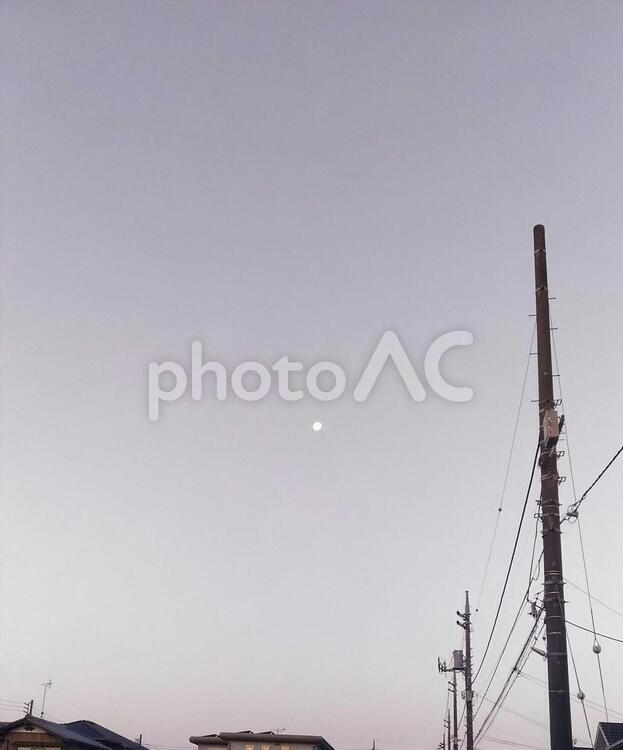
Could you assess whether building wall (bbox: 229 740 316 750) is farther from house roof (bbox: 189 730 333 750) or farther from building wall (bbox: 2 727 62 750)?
building wall (bbox: 2 727 62 750)

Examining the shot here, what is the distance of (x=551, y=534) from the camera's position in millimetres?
16359

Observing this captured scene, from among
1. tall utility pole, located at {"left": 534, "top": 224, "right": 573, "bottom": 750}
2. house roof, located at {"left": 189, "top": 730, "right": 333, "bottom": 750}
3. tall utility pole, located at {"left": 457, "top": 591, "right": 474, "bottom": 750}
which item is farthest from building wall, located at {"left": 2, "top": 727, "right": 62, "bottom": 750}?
tall utility pole, located at {"left": 534, "top": 224, "right": 573, "bottom": 750}

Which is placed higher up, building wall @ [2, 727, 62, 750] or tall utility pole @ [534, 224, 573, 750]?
tall utility pole @ [534, 224, 573, 750]

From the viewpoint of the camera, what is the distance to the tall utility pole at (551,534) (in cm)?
1518

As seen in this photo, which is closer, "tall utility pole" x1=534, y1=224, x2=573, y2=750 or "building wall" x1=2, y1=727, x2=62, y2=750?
"tall utility pole" x1=534, y1=224, x2=573, y2=750

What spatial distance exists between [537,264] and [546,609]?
8.09 metres

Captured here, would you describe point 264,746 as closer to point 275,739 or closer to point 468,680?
point 275,739

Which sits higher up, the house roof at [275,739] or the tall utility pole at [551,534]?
the tall utility pole at [551,534]

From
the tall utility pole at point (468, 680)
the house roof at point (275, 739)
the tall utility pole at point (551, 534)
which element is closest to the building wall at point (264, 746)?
the house roof at point (275, 739)

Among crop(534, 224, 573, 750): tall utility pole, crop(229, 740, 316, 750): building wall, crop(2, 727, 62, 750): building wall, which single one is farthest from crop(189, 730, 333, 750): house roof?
crop(534, 224, 573, 750): tall utility pole

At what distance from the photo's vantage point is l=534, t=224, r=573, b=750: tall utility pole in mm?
15180

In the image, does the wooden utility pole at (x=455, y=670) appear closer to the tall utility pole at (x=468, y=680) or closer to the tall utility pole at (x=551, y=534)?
the tall utility pole at (x=468, y=680)

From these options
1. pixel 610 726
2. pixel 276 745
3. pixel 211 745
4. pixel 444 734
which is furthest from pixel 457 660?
pixel 444 734

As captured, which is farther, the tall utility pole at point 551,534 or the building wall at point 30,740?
the building wall at point 30,740
